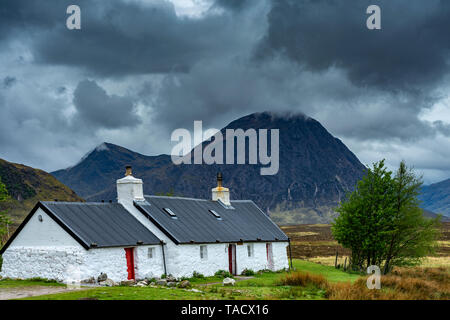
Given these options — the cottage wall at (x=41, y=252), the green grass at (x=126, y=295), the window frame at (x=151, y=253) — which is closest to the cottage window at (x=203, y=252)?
the window frame at (x=151, y=253)

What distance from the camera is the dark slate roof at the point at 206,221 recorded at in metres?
40.2

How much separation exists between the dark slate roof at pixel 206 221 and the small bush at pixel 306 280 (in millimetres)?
9092

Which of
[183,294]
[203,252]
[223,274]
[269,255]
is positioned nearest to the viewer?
[183,294]

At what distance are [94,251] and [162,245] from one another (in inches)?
281

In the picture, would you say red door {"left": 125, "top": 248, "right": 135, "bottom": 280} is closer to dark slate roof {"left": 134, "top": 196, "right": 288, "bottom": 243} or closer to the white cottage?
Result: the white cottage

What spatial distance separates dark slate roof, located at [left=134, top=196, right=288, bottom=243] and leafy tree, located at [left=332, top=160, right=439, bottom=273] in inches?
304

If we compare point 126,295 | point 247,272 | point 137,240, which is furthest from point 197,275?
point 126,295

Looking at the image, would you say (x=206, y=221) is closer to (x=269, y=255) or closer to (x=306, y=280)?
(x=269, y=255)

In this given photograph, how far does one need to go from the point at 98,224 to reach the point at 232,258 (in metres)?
13.3

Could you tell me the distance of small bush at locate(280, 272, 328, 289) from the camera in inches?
1217

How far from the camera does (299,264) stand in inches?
2185

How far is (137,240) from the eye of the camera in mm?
36188
